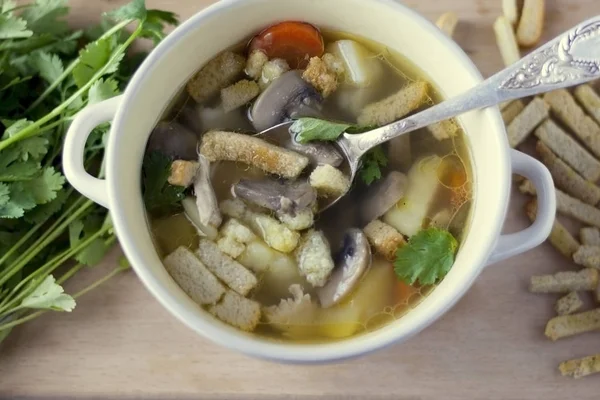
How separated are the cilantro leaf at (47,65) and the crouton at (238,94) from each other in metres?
0.35

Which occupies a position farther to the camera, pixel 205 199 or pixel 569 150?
pixel 569 150

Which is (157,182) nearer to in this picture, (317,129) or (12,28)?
(317,129)

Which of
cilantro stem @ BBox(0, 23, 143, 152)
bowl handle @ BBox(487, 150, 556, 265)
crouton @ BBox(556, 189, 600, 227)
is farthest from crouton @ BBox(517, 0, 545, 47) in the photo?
cilantro stem @ BBox(0, 23, 143, 152)

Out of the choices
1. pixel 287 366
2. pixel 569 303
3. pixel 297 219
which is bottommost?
pixel 287 366

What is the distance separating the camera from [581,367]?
1.19 m

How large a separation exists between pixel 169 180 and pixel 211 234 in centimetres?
11

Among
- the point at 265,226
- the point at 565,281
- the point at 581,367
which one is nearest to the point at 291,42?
the point at 265,226

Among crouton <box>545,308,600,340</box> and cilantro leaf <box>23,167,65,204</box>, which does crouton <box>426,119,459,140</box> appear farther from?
cilantro leaf <box>23,167,65,204</box>

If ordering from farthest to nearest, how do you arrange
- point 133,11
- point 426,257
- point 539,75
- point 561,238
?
point 561,238
point 133,11
point 426,257
point 539,75

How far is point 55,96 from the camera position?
1.28m

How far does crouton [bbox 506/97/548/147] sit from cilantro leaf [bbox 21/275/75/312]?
0.84m

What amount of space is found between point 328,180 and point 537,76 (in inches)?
13.3

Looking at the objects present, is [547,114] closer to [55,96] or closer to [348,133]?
[348,133]

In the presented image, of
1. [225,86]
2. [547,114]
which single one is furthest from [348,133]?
[547,114]
